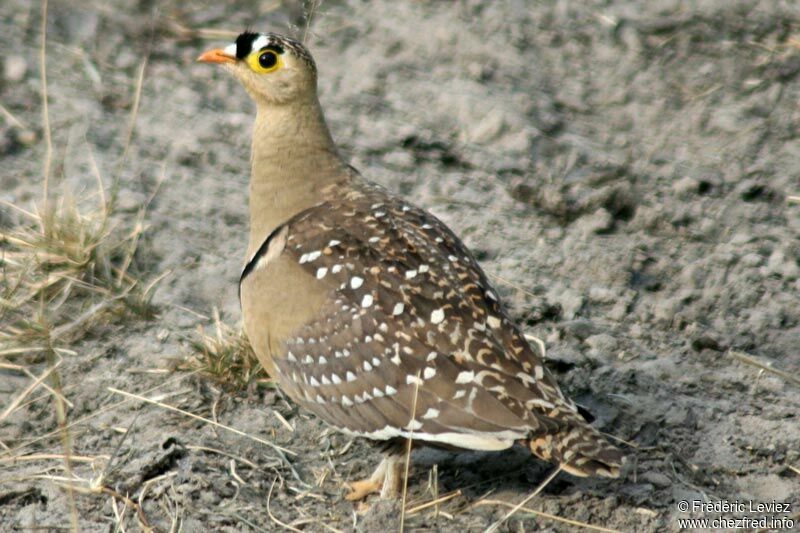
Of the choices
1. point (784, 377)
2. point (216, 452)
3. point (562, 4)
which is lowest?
point (216, 452)

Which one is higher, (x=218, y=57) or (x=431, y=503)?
(x=218, y=57)

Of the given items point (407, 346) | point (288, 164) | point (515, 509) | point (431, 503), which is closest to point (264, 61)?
point (288, 164)

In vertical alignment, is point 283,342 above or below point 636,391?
above

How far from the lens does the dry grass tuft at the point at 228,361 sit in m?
4.53

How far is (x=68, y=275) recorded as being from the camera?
5.01m

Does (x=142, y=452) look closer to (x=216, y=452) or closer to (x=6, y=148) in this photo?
(x=216, y=452)

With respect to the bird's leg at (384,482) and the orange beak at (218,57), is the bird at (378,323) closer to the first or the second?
the bird's leg at (384,482)

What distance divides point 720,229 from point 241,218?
7.83 ft

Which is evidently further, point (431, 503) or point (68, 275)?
point (68, 275)

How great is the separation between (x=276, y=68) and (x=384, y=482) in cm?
169

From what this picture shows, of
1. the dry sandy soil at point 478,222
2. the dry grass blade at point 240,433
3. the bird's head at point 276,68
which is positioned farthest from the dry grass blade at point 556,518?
the bird's head at point 276,68

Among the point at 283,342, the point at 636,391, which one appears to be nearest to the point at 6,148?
the point at 283,342

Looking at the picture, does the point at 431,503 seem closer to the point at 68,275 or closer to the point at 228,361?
the point at 228,361

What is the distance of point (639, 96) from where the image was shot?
656 cm
